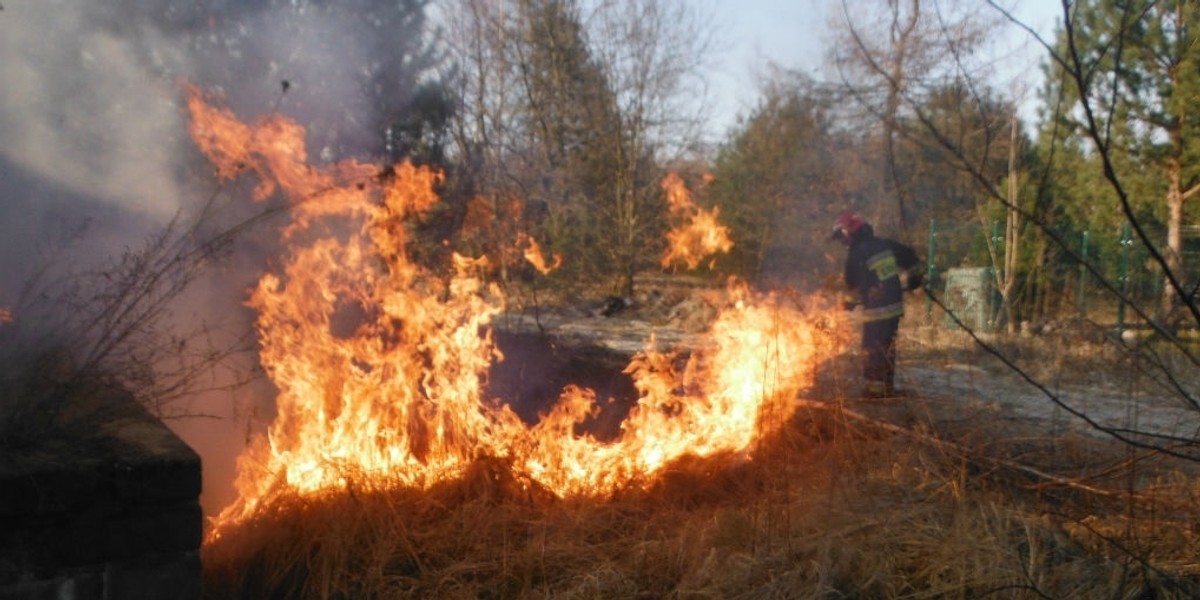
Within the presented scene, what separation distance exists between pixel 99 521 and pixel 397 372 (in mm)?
2498

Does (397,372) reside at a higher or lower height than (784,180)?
lower

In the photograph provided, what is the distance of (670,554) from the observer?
3.92 meters

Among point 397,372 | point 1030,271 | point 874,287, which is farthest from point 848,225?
point 1030,271

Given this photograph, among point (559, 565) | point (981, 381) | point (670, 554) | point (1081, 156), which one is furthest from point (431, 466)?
point (1081, 156)

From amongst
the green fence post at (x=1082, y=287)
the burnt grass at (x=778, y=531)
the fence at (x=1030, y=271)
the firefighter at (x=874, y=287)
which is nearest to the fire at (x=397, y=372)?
the burnt grass at (x=778, y=531)

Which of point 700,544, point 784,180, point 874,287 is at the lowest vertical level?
point 700,544

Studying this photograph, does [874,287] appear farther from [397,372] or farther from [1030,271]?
[1030,271]

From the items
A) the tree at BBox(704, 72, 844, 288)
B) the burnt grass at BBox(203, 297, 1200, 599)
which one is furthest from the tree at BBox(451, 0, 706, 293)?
the burnt grass at BBox(203, 297, 1200, 599)

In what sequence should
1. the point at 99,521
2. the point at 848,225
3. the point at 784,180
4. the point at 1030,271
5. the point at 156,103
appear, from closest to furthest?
the point at 99,521, the point at 156,103, the point at 848,225, the point at 1030,271, the point at 784,180

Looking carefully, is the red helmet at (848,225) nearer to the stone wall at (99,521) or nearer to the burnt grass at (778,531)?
the burnt grass at (778,531)

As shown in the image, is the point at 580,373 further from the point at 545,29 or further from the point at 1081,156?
the point at 545,29

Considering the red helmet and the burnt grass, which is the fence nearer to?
the red helmet

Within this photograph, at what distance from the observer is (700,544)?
3.99m

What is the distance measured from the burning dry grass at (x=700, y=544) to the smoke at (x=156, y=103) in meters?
1.43
